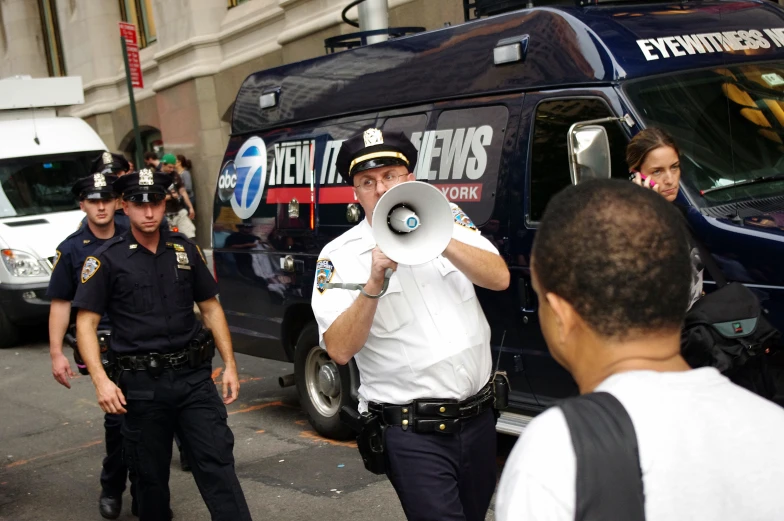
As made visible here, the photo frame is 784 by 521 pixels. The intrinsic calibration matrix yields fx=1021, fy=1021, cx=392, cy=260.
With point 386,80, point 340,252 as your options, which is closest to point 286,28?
point 386,80

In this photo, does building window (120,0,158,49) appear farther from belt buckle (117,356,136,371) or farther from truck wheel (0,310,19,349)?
belt buckle (117,356,136,371)

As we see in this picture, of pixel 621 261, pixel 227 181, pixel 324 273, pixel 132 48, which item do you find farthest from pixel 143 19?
pixel 621 261

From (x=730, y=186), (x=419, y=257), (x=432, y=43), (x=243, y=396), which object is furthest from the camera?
(x=243, y=396)

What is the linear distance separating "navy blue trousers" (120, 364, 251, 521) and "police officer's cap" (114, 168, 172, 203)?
82 centimetres

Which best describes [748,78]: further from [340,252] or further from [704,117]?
[340,252]

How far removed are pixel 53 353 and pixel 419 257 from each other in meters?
3.13

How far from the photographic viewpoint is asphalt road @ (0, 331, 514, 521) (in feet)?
18.9

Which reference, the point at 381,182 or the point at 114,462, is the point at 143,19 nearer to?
the point at 114,462

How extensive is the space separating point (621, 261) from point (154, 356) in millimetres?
3475

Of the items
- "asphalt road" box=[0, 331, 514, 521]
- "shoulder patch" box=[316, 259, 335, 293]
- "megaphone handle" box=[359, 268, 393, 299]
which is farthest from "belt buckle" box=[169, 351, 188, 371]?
"megaphone handle" box=[359, 268, 393, 299]

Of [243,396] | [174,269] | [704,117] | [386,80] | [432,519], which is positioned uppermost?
[386,80]

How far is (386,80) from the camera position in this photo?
6.32 meters

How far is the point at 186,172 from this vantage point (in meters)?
18.2

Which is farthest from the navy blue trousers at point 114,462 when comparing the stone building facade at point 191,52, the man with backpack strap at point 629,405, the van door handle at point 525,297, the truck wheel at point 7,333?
the stone building facade at point 191,52
